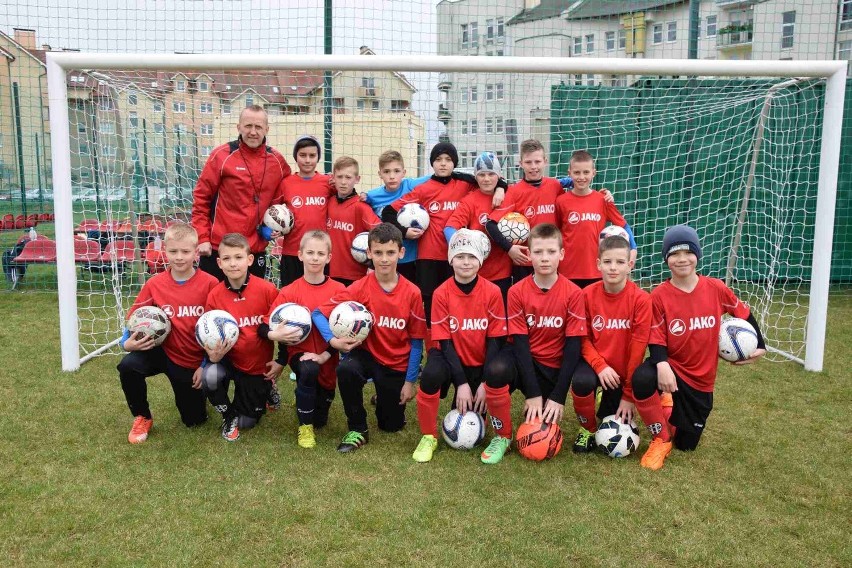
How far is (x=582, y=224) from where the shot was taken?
15.2 ft

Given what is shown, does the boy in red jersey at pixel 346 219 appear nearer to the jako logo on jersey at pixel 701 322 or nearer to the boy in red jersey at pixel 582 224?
the boy in red jersey at pixel 582 224

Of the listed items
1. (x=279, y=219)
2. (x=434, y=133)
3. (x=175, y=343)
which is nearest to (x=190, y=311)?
(x=175, y=343)

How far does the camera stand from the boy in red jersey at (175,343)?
12.4ft

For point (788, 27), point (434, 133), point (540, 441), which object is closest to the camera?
point (540, 441)

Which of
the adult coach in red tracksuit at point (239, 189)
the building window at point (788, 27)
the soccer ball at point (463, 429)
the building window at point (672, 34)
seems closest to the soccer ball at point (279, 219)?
the adult coach in red tracksuit at point (239, 189)

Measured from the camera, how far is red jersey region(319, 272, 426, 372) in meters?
3.80

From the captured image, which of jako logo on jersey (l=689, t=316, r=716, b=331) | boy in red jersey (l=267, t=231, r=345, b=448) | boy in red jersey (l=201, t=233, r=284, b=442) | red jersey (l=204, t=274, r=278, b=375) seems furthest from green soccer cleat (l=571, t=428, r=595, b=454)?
red jersey (l=204, t=274, r=278, b=375)

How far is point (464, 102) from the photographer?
639 centimetres

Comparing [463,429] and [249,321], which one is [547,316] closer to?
[463,429]

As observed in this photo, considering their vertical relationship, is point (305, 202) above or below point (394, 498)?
above

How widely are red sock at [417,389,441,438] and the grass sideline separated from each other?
0.15 meters

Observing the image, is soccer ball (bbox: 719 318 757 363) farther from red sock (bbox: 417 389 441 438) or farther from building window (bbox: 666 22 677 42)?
Result: building window (bbox: 666 22 677 42)

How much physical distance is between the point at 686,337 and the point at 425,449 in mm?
1615

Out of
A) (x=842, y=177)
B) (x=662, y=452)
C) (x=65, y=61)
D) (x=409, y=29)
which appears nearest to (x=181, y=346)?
(x=65, y=61)
